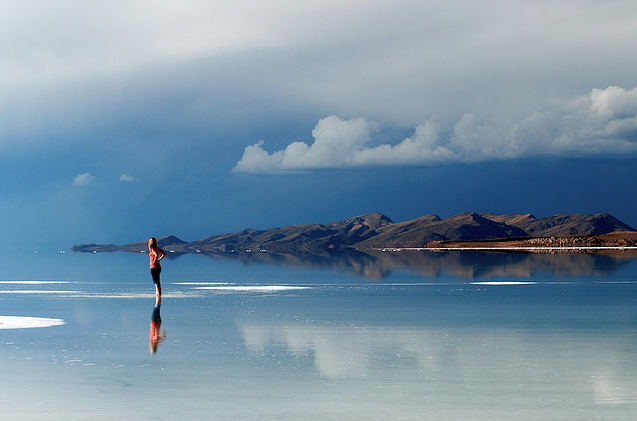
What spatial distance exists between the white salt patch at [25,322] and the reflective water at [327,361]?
68cm

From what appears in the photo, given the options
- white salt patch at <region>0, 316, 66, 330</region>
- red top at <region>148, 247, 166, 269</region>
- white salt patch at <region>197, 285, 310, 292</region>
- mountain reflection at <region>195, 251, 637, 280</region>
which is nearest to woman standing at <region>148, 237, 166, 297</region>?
red top at <region>148, 247, 166, 269</region>

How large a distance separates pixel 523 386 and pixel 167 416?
5800 millimetres

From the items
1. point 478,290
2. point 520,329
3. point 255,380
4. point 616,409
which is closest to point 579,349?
point 520,329

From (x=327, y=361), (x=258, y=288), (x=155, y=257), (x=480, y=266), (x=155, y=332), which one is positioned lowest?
(x=327, y=361)

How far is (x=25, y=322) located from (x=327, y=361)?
37.4 feet

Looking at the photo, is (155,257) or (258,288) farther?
(258,288)

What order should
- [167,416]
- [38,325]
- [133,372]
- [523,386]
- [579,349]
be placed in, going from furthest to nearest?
1. [38,325]
2. [579,349]
3. [133,372]
4. [523,386]
5. [167,416]

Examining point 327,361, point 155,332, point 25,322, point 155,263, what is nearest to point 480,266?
point 155,263

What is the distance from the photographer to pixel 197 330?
22.8 metres

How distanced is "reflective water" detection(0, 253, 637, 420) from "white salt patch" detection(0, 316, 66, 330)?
0.68m

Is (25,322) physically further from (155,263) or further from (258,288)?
(258,288)

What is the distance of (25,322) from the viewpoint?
2502 cm

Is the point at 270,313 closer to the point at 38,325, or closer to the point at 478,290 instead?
the point at 38,325

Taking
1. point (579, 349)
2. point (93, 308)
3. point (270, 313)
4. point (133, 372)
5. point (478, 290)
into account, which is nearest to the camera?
point (133, 372)
